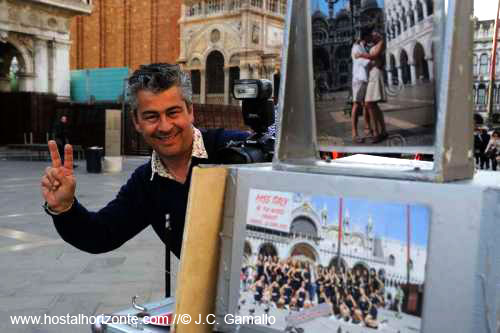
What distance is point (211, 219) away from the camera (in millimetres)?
1364

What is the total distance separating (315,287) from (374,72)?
0.56 meters

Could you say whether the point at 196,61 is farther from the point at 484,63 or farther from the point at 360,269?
the point at 360,269

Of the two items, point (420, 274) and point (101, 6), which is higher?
point (101, 6)

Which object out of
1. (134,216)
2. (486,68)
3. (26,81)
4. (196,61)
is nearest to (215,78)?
(196,61)

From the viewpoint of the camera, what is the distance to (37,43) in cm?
2109

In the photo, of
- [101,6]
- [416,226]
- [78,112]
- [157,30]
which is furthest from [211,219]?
[101,6]

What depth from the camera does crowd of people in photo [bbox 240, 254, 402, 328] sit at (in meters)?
1.14

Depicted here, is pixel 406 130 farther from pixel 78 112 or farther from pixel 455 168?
pixel 78 112

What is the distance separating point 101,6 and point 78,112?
24504 mm

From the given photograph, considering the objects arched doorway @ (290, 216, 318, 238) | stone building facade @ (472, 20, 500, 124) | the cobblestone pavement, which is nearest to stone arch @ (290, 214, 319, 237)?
arched doorway @ (290, 216, 318, 238)

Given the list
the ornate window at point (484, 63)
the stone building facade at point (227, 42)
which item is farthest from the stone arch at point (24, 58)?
the ornate window at point (484, 63)

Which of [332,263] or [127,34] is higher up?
[127,34]

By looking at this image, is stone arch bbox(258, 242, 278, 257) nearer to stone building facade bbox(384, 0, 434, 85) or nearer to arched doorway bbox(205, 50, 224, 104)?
stone building facade bbox(384, 0, 434, 85)

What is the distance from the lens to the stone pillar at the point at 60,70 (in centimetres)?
2192
